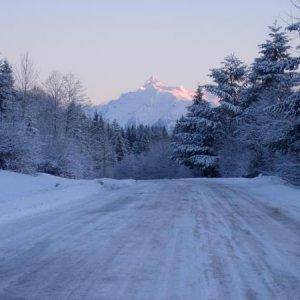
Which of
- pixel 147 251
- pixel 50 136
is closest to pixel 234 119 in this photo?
pixel 50 136

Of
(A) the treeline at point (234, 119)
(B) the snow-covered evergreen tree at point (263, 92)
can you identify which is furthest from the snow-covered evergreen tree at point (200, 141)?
(B) the snow-covered evergreen tree at point (263, 92)

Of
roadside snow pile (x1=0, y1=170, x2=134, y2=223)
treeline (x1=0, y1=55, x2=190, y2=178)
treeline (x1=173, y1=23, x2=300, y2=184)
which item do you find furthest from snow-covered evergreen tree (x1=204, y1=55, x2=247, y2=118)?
roadside snow pile (x1=0, y1=170, x2=134, y2=223)

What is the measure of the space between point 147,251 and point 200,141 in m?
47.7

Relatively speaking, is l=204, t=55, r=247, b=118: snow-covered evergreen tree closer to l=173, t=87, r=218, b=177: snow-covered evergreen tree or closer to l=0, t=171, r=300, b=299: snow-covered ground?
l=173, t=87, r=218, b=177: snow-covered evergreen tree

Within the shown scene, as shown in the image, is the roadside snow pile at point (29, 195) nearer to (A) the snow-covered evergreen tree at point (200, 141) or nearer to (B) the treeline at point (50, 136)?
(B) the treeline at point (50, 136)

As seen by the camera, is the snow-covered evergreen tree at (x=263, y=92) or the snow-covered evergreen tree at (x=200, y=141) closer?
the snow-covered evergreen tree at (x=263, y=92)

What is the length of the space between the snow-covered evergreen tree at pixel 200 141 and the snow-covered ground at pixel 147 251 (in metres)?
38.4

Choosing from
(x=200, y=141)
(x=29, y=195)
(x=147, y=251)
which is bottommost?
(x=147, y=251)

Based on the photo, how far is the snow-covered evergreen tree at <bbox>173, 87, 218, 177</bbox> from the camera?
182 ft

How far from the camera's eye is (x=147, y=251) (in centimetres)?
902

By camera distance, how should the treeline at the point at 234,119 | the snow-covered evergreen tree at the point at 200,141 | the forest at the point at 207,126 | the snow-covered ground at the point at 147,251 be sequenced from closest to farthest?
1. the snow-covered ground at the point at 147,251
2. the forest at the point at 207,126
3. the treeline at the point at 234,119
4. the snow-covered evergreen tree at the point at 200,141

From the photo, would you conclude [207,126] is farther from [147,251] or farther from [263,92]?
[147,251]

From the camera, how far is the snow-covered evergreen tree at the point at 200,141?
55438mm

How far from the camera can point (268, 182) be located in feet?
101
